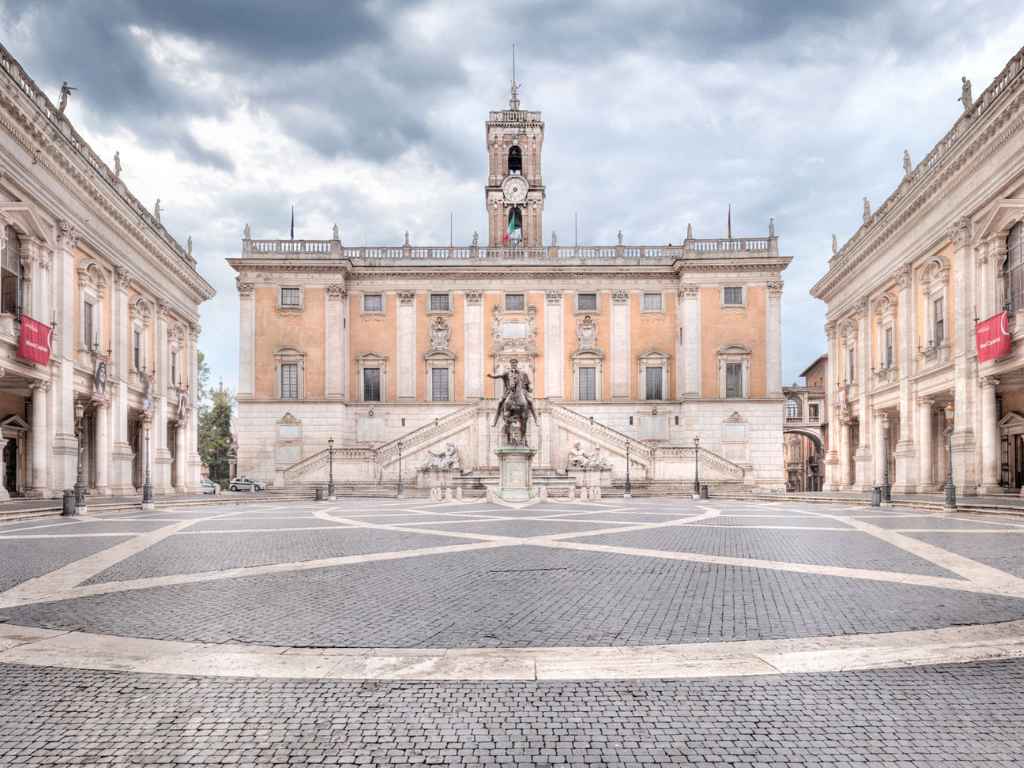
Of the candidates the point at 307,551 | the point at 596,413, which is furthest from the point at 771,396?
the point at 307,551

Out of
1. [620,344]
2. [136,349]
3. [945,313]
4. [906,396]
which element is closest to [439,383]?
[620,344]

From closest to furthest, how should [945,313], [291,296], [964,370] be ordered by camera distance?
[964,370]
[945,313]
[291,296]

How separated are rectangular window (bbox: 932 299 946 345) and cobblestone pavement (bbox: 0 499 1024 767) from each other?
19.1 meters

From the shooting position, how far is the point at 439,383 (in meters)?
51.4

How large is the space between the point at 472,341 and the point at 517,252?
688 cm

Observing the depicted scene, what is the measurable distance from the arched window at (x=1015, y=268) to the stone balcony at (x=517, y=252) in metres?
23.5

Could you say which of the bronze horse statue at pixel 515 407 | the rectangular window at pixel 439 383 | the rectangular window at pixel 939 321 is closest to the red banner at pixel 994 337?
the rectangular window at pixel 939 321

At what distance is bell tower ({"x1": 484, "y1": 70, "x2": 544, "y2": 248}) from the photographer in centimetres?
6019

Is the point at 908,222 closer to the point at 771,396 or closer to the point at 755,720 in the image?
the point at 771,396

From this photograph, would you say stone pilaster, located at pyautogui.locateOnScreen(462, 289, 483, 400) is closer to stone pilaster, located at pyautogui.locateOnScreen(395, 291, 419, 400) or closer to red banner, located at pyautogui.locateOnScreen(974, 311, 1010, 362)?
stone pilaster, located at pyautogui.locateOnScreen(395, 291, 419, 400)

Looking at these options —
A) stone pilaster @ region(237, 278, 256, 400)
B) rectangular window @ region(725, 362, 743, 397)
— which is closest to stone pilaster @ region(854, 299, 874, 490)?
rectangular window @ region(725, 362, 743, 397)

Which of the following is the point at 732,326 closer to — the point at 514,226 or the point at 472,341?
the point at 472,341

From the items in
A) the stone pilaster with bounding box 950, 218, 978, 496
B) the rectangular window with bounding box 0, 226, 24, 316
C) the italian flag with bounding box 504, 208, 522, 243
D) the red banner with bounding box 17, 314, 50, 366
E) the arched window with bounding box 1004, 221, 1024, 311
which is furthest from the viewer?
the italian flag with bounding box 504, 208, 522, 243

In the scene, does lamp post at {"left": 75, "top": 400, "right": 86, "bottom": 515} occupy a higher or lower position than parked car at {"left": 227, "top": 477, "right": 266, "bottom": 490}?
higher
